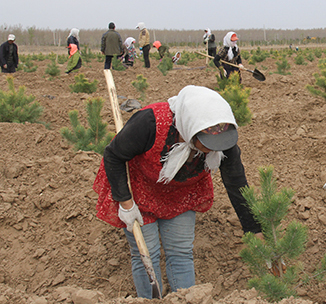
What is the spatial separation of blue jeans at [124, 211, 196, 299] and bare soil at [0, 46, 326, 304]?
0.61 feet

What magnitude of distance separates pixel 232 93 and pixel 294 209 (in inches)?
82.4

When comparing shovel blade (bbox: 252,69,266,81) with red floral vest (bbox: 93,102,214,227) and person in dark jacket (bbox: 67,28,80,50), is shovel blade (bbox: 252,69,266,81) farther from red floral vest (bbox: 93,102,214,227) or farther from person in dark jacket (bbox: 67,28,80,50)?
person in dark jacket (bbox: 67,28,80,50)

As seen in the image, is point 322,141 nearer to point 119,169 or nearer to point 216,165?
point 216,165

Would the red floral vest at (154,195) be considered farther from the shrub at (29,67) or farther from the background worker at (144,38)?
the shrub at (29,67)

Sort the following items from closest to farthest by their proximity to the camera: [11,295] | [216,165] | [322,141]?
[216,165] → [11,295] → [322,141]

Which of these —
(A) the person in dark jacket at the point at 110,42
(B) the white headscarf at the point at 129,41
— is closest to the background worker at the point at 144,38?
(B) the white headscarf at the point at 129,41

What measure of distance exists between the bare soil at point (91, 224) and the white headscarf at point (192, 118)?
2.07ft

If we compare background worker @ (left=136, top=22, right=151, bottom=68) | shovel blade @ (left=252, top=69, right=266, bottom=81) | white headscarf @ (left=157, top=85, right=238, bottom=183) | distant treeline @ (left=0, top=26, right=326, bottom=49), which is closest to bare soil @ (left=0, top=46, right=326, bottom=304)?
white headscarf @ (left=157, top=85, right=238, bottom=183)

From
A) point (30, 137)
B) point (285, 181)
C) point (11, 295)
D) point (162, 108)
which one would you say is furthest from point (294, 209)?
point (30, 137)

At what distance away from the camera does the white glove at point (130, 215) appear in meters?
2.01

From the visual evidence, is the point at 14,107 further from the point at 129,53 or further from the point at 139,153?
the point at 129,53

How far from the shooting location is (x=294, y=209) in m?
2.89

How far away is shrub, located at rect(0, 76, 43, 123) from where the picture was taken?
4809mm

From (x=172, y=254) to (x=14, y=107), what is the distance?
12.6 ft
